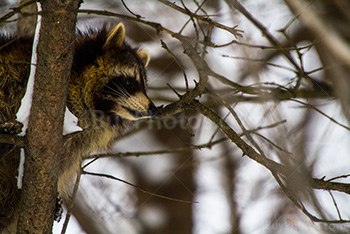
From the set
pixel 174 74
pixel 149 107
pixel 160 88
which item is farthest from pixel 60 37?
pixel 174 74

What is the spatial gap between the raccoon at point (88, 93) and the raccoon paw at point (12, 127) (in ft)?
0.52

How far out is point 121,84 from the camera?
3.77 meters

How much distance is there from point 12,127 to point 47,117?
16.5 inches

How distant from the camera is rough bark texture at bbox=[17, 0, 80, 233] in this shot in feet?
9.01

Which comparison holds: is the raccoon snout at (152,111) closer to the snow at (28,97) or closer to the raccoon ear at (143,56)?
the snow at (28,97)

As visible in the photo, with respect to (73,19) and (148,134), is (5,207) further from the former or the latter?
(148,134)

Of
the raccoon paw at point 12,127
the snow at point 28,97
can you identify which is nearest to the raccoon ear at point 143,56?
the snow at point 28,97

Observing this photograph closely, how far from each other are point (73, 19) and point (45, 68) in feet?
1.12

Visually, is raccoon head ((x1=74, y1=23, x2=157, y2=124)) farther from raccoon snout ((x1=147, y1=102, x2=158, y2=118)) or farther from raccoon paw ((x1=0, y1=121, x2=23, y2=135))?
raccoon paw ((x1=0, y1=121, x2=23, y2=135))

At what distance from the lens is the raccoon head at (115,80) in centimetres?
371

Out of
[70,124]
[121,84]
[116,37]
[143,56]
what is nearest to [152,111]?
[121,84]

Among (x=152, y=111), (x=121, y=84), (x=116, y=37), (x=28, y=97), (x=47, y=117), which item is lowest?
(x=47, y=117)

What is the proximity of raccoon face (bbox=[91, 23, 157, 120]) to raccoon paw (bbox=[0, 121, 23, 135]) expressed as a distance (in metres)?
0.78

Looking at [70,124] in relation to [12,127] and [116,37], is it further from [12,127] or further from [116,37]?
[116,37]
